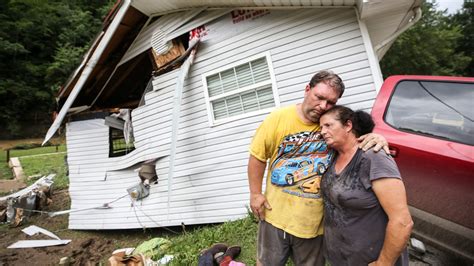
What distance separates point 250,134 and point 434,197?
347 cm

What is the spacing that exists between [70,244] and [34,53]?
113ft

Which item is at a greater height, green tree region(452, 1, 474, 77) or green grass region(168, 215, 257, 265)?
green tree region(452, 1, 474, 77)

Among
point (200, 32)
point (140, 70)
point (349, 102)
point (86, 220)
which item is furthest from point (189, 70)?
→ point (86, 220)

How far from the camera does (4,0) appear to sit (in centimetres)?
2997

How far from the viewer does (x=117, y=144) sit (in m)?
7.95

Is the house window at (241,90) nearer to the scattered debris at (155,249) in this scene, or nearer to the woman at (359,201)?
the scattered debris at (155,249)

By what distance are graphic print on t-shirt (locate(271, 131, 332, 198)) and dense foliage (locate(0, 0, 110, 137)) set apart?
33019 millimetres

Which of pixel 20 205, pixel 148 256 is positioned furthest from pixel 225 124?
pixel 20 205

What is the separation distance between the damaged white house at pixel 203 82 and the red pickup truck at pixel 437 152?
1.86 m

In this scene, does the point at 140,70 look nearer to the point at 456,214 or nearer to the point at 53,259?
the point at 53,259

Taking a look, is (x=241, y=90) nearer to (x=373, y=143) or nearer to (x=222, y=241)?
(x=222, y=241)

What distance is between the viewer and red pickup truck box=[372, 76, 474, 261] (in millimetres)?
1934

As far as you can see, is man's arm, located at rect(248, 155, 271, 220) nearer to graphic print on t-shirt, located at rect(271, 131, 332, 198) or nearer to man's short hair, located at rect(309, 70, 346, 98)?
graphic print on t-shirt, located at rect(271, 131, 332, 198)

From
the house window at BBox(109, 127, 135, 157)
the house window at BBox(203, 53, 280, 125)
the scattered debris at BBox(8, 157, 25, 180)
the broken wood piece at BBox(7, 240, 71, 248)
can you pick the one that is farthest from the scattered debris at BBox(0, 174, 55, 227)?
the house window at BBox(203, 53, 280, 125)
